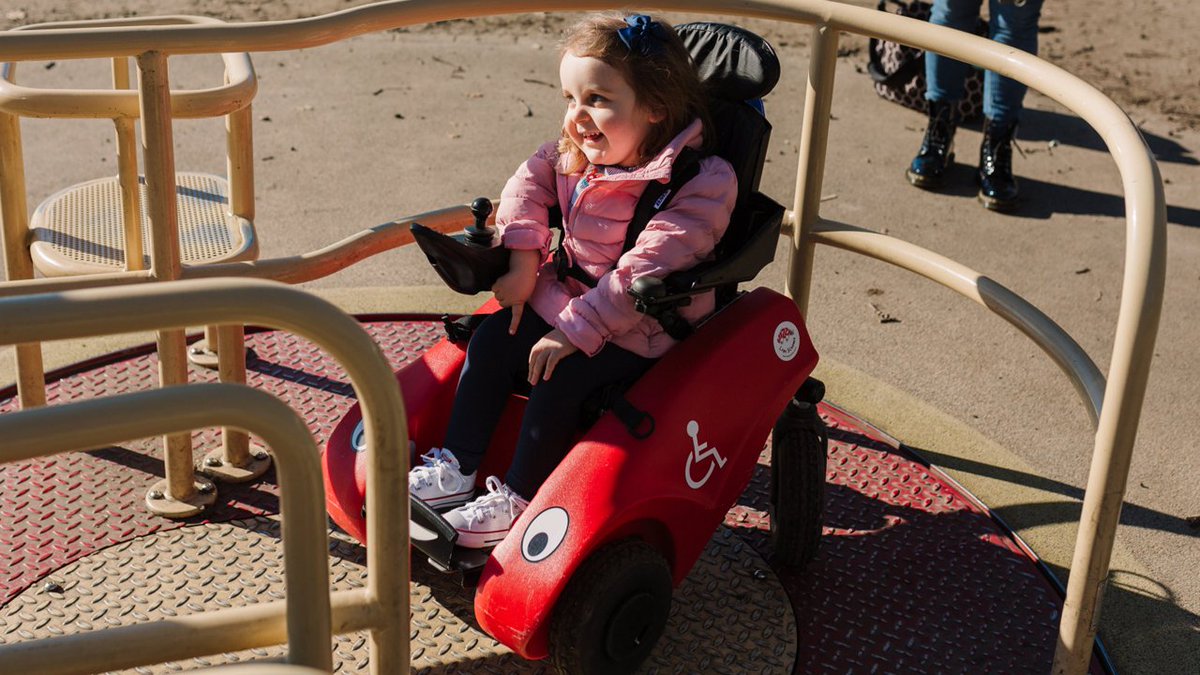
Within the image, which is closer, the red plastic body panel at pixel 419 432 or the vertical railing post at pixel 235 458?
the red plastic body panel at pixel 419 432

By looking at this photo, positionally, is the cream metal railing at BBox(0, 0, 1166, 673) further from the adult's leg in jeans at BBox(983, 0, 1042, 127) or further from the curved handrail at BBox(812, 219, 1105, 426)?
the adult's leg in jeans at BBox(983, 0, 1042, 127)

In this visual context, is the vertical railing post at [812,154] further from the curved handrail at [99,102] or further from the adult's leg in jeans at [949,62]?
the adult's leg in jeans at [949,62]

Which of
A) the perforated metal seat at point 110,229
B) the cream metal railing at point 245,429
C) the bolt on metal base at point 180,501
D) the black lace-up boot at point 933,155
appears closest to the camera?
the cream metal railing at point 245,429

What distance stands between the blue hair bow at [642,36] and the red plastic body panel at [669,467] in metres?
0.55


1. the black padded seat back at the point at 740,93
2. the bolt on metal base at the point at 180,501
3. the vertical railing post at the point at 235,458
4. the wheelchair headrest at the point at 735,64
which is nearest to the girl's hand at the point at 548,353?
the black padded seat back at the point at 740,93

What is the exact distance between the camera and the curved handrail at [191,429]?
129 centimetres

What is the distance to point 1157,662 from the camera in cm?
254

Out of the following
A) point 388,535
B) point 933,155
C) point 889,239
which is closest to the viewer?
point 388,535

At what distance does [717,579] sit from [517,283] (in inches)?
29.8

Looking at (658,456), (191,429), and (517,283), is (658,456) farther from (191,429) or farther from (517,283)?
(191,429)

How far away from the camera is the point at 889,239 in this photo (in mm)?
2662

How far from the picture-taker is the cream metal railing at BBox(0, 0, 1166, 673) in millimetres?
1896

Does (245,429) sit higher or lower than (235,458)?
higher

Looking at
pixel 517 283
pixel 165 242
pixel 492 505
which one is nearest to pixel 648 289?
pixel 517 283
